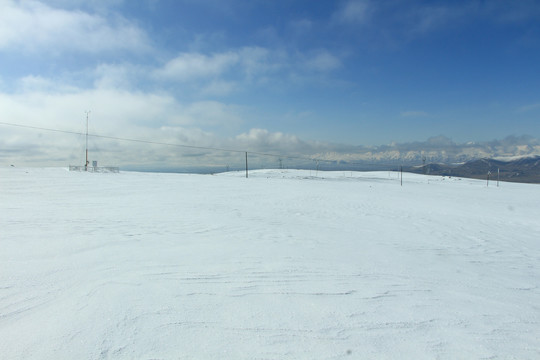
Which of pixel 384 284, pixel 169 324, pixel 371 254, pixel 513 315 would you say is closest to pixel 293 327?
pixel 169 324

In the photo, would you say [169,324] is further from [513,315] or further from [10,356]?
[513,315]

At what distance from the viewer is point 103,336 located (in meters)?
2.91

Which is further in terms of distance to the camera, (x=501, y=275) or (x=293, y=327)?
(x=501, y=275)

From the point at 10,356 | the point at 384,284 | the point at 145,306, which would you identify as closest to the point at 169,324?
the point at 145,306

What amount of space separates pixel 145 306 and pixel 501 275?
6.87m

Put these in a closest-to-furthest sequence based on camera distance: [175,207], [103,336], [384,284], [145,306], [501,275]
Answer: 1. [103,336]
2. [145,306]
3. [384,284]
4. [501,275]
5. [175,207]

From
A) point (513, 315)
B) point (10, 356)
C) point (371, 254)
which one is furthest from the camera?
point (371, 254)

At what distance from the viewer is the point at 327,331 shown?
125 inches

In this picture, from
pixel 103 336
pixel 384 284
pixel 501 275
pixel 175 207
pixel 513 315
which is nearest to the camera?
pixel 103 336

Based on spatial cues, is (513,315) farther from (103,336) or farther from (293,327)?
(103,336)

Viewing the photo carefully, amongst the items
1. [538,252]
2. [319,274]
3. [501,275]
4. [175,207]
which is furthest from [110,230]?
[538,252]

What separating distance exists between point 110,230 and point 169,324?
565cm

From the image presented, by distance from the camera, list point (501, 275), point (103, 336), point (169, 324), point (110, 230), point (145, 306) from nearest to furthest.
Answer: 1. point (103, 336)
2. point (169, 324)
3. point (145, 306)
4. point (501, 275)
5. point (110, 230)

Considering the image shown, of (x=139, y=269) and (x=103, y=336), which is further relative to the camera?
(x=139, y=269)
